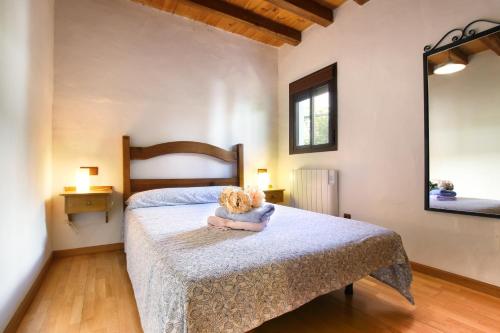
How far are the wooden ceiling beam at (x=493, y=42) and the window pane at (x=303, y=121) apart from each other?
1.83m

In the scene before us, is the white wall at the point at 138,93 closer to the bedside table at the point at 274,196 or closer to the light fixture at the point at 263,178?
the light fixture at the point at 263,178

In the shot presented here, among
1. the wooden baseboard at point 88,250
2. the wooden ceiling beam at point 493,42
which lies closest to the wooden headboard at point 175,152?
the wooden baseboard at point 88,250

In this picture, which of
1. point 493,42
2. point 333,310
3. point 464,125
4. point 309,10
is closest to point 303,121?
point 309,10

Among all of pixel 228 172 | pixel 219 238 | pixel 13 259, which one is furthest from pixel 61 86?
pixel 219 238

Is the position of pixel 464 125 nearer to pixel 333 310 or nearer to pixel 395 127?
pixel 395 127

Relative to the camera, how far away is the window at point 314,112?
3039mm

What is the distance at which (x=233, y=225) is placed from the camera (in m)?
1.58

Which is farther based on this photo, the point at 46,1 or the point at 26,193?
the point at 46,1

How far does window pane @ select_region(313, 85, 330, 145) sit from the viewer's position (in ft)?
10.3

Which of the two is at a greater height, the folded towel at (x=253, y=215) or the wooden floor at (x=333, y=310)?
the folded towel at (x=253, y=215)

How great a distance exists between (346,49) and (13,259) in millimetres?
3434

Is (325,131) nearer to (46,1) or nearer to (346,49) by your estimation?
(346,49)

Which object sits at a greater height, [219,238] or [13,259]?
[219,238]

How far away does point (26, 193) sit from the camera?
1.71 metres
